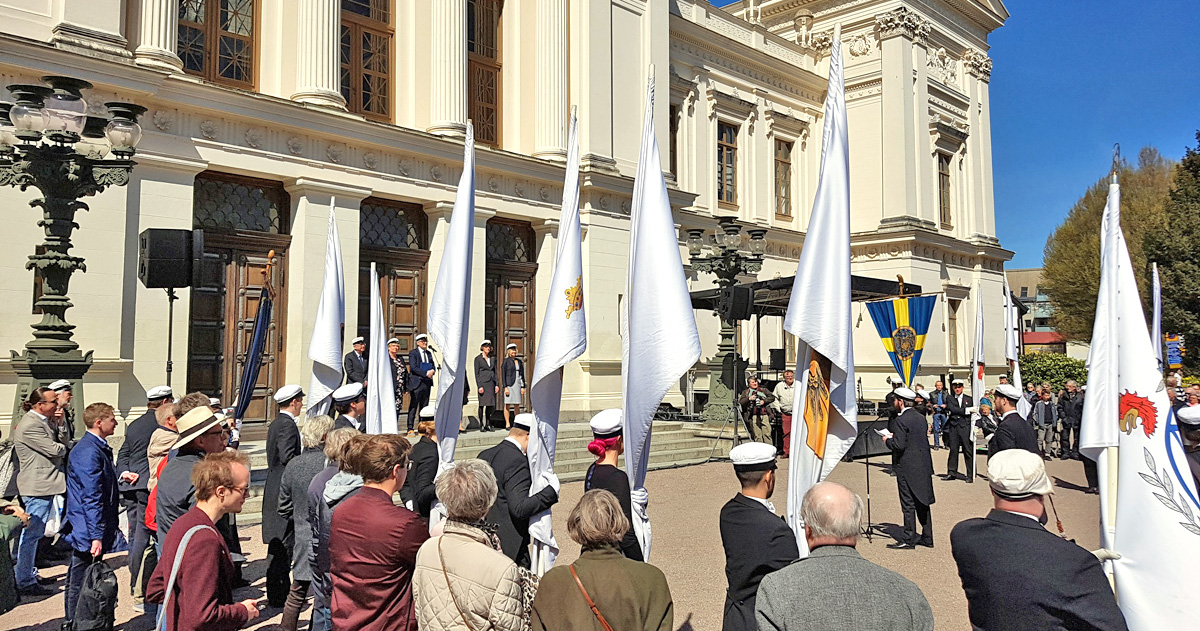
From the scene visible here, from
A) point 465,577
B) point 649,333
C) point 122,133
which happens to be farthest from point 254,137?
point 465,577

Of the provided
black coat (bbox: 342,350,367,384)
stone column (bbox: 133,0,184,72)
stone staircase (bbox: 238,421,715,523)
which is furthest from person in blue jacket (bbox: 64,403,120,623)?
stone column (bbox: 133,0,184,72)

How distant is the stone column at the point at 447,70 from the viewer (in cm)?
1686

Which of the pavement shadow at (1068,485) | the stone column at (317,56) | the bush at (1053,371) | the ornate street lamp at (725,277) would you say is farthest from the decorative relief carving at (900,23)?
the stone column at (317,56)

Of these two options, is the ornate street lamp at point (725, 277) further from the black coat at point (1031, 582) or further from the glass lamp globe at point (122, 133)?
the black coat at point (1031, 582)

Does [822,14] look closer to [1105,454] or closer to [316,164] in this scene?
[316,164]

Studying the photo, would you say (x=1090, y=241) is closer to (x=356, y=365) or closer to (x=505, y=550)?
(x=356, y=365)

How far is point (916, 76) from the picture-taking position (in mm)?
29547

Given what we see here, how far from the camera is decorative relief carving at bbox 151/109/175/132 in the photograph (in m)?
12.9

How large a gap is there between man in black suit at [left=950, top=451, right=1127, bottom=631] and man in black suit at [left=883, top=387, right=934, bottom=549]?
615 cm

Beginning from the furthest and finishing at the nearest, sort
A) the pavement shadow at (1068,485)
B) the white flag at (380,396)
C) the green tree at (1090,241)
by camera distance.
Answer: the green tree at (1090,241)
the pavement shadow at (1068,485)
the white flag at (380,396)

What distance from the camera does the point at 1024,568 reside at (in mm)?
3018

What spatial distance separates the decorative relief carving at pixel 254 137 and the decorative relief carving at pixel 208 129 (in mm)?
530

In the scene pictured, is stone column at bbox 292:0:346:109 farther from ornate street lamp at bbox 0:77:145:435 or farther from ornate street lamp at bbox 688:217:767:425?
ornate street lamp at bbox 688:217:767:425

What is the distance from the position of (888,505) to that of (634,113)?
12185 millimetres
